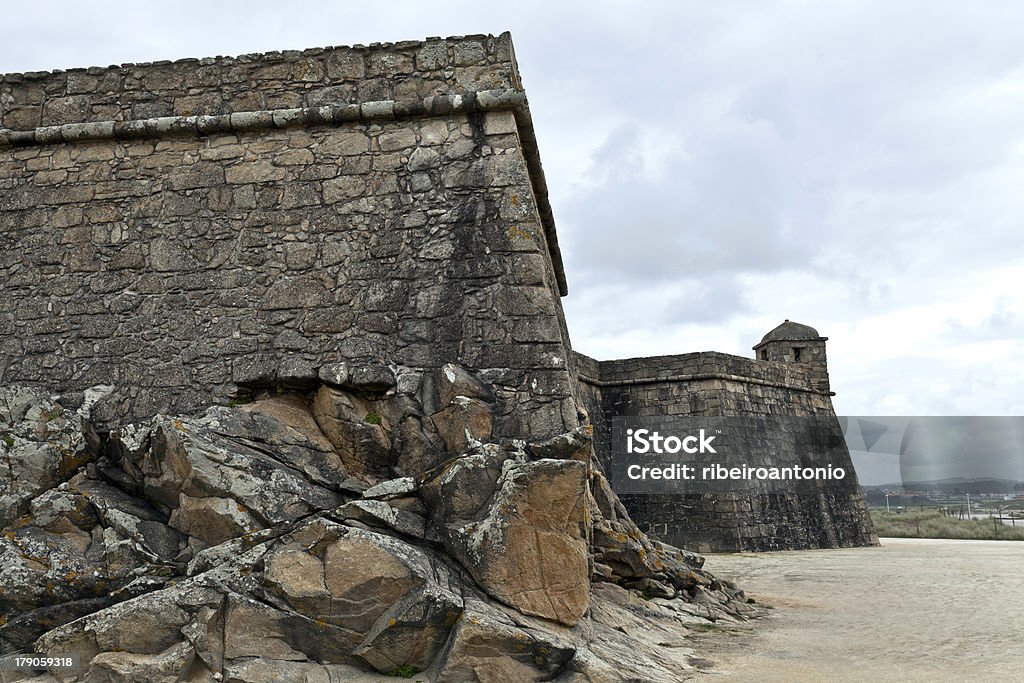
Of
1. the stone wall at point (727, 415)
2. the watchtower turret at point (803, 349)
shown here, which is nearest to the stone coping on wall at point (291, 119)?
the stone wall at point (727, 415)

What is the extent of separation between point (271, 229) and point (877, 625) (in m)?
6.19

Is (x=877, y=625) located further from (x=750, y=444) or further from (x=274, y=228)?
(x=750, y=444)

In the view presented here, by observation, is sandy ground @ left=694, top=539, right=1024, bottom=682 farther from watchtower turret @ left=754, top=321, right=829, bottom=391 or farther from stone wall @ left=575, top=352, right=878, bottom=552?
watchtower turret @ left=754, top=321, right=829, bottom=391

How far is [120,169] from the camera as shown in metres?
6.51

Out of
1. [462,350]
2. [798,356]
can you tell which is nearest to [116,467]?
[462,350]

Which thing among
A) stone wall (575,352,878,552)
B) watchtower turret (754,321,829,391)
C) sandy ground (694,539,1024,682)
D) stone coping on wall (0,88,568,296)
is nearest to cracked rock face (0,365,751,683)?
sandy ground (694,539,1024,682)

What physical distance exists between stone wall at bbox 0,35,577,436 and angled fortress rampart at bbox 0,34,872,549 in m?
0.02

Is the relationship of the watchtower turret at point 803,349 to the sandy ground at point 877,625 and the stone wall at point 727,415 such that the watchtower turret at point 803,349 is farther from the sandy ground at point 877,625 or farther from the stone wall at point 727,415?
the sandy ground at point 877,625

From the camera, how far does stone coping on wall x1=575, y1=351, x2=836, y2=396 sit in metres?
15.5

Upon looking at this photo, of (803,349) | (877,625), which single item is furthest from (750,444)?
(877,625)

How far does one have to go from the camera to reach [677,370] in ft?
51.7

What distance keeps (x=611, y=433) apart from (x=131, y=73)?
11.6 m

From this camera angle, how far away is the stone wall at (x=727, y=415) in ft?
48.1

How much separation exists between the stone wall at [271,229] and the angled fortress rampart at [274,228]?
0.05 ft
